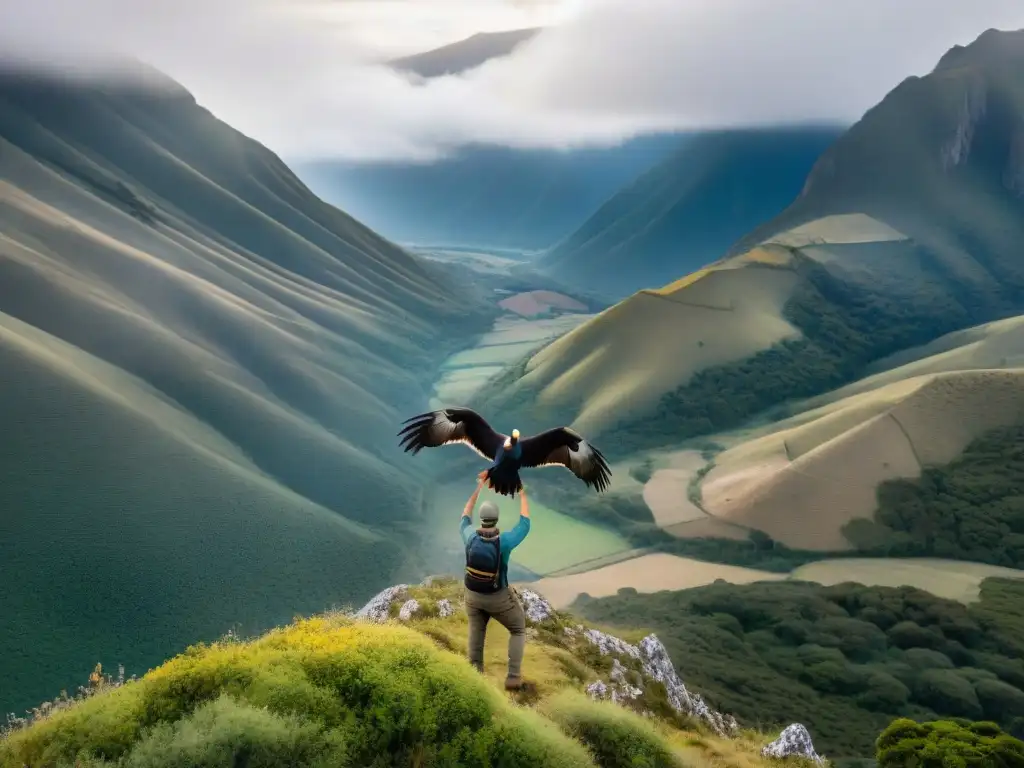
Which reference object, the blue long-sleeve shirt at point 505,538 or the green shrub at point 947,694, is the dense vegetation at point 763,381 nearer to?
the green shrub at point 947,694

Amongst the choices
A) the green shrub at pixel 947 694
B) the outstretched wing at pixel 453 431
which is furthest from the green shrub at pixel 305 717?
the green shrub at pixel 947 694

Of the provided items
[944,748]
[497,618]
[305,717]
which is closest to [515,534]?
[497,618]

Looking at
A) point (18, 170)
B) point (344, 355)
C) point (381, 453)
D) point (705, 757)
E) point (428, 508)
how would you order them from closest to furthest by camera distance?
1. point (705, 757)
2. point (428, 508)
3. point (381, 453)
4. point (18, 170)
5. point (344, 355)

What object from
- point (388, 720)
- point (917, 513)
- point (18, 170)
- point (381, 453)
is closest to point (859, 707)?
point (917, 513)

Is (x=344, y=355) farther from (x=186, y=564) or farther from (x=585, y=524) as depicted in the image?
(x=186, y=564)

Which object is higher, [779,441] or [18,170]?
[18,170]

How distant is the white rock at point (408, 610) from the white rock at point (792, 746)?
34.7 feet

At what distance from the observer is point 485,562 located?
14164mm

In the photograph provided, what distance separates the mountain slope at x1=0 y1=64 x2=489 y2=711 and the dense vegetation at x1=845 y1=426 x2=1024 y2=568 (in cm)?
6340

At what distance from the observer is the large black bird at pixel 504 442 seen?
16266 mm

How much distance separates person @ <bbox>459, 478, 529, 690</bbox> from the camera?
14.2 meters

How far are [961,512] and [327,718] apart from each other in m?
108

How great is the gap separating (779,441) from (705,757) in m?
108

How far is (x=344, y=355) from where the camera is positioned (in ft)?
525
